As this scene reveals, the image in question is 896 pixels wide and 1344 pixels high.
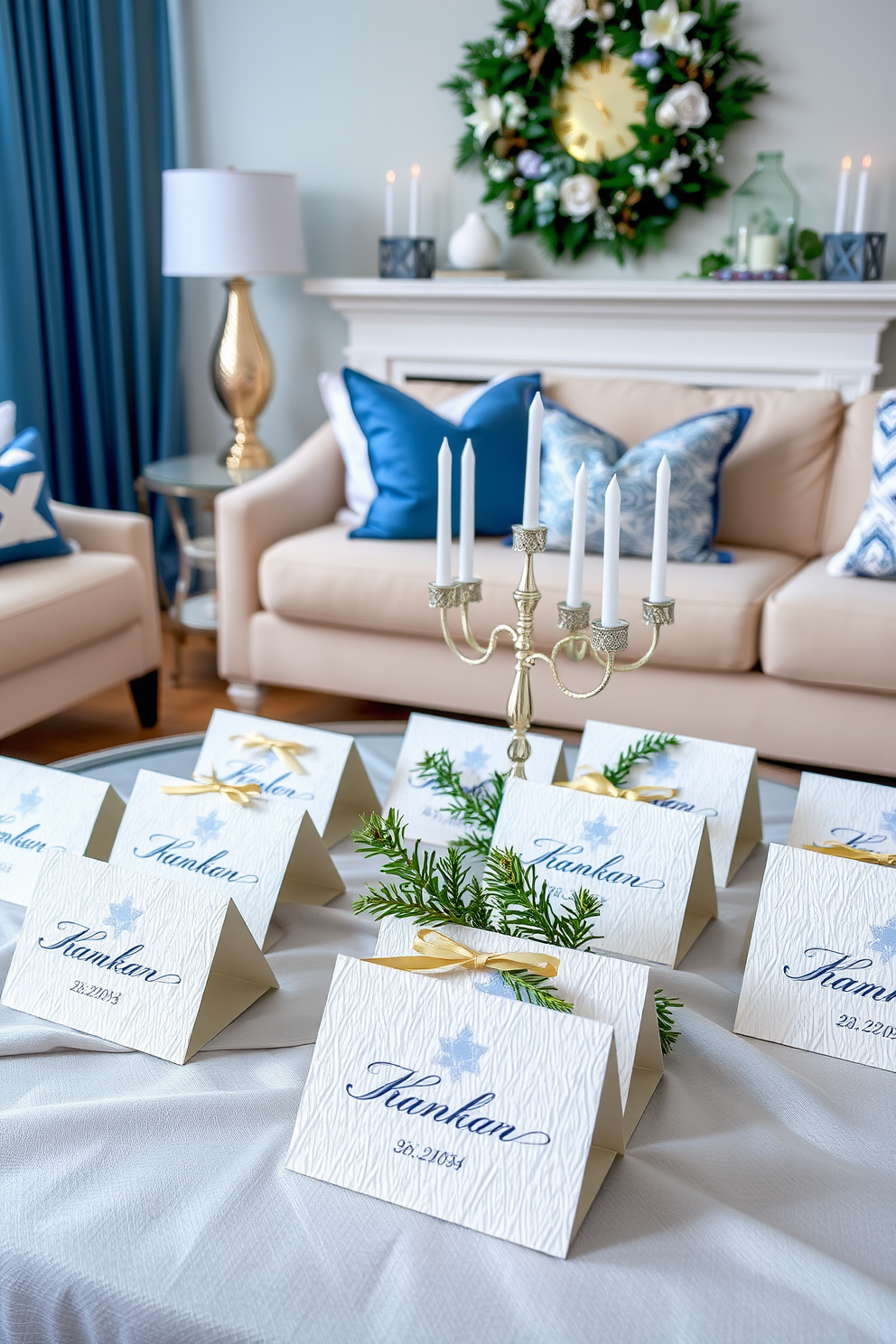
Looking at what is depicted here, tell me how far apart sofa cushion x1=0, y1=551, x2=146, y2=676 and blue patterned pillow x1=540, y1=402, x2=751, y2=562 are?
3.28ft

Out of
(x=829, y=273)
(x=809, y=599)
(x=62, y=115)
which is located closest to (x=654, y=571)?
(x=809, y=599)

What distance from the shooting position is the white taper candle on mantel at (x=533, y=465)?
Answer: 0.96 m

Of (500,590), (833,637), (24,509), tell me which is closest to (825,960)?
(833,637)

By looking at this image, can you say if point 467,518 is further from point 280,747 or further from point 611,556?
point 280,747

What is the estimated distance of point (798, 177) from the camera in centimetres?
311

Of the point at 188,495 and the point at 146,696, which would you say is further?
the point at 188,495

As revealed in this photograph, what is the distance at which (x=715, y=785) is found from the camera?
117 cm

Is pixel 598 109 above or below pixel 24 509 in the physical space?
above

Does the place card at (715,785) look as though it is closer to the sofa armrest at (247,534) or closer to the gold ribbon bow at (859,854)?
the gold ribbon bow at (859,854)

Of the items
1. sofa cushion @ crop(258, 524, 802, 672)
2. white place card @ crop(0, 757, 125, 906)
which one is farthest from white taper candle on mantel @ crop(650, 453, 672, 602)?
sofa cushion @ crop(258, 524, 802, 672)

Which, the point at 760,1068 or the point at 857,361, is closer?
the point at 760,1068

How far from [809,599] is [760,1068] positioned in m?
1.57

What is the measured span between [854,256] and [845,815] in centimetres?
232

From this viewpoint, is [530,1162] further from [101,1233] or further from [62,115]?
[62,115]
